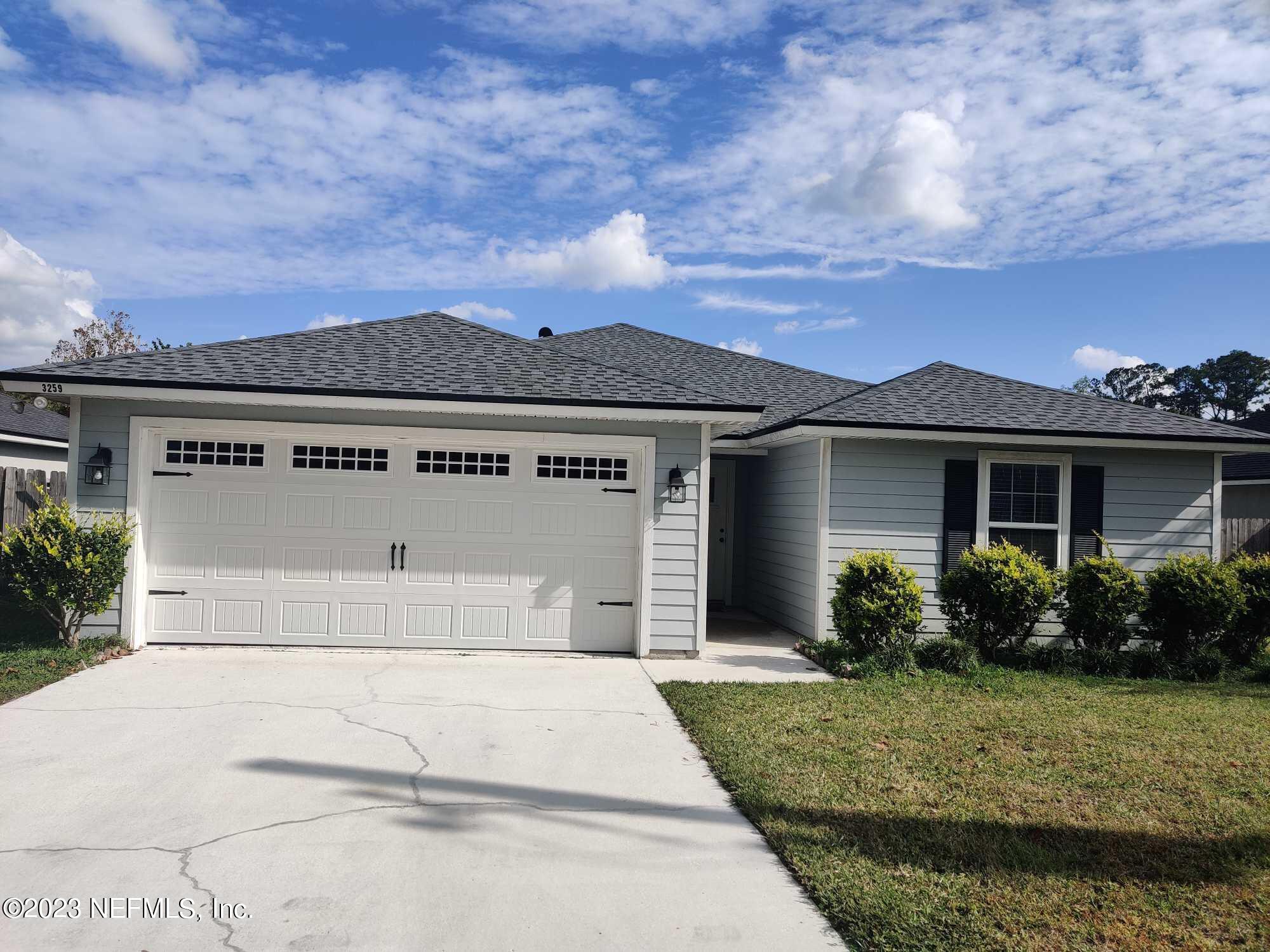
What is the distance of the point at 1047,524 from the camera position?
377 inches

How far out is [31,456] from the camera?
16.4 meters

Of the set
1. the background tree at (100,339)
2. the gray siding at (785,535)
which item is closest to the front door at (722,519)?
the gray siding at (785,535)

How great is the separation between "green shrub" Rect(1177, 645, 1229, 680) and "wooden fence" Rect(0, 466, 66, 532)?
13546mm

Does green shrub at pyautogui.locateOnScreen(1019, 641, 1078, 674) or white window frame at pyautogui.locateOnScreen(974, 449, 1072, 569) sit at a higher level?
white window frame at pyautogui.locateOnScreen(974, 449, 1072, 569)

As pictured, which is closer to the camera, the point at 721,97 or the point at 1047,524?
the point at 1047,524

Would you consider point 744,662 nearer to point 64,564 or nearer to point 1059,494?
point 1059,494

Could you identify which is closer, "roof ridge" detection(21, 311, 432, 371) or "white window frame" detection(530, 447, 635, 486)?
"roof ridge" detection(21, 311, 432, 371)

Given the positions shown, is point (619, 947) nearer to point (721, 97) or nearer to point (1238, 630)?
point (1238, 630)

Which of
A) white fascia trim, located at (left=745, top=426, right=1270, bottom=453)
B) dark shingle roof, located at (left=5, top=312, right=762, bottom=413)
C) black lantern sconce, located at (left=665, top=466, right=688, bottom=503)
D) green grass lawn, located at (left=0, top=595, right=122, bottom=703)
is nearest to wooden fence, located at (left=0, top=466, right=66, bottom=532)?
green grass lawn, located at (left=0, top=595, right=122, bottom=703)

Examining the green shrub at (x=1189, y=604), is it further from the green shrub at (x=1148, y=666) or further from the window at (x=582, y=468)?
the window at (x=582, y=468)

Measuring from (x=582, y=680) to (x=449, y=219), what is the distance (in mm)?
8632

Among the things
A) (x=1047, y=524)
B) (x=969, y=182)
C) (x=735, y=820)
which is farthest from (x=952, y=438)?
(x=735, y=820)

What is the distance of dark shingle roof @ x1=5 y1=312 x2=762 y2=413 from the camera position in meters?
7.84

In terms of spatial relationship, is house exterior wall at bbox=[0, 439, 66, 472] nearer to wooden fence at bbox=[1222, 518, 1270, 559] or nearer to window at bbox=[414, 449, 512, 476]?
window at bbox=[414, 449, 512, 476]
